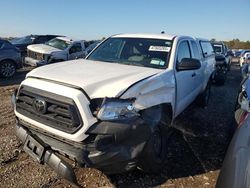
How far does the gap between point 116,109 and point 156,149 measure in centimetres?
103

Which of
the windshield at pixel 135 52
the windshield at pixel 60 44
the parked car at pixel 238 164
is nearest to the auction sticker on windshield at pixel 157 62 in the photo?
the windshield at pixel 135 52

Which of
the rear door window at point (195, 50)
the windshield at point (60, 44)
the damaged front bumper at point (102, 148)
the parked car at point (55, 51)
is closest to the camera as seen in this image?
the damaged front bumper at point (102, 148)

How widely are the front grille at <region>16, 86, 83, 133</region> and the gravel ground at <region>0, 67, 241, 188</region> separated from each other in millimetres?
842

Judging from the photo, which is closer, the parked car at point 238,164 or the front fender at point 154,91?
the parked car at point 238,164

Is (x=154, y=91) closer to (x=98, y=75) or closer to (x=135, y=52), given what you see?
(x=98, y=75)

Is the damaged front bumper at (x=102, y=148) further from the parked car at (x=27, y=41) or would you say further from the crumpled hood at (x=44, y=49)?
the parked car at (x=27, y=41)

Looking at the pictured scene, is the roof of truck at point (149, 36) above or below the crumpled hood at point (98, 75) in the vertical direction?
above

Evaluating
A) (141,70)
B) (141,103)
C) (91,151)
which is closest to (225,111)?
(141,70)

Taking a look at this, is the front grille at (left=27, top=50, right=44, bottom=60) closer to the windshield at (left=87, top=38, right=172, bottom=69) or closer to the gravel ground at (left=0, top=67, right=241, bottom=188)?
the gravel ground at (left=0, top=67, right=241, bottom=188)

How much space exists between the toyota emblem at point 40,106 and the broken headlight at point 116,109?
0.68 m

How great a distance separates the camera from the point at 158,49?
497cm

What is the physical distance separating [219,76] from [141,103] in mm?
10425

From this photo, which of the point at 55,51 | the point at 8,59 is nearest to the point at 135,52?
the point at 8,59

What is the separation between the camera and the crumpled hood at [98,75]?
3363mm
